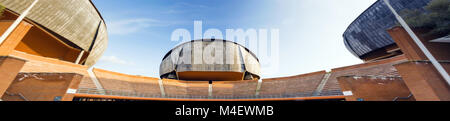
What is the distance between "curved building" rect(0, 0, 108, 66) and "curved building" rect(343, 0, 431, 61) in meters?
37.2

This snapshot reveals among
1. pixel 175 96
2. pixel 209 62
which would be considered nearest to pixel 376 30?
pixel 209 62

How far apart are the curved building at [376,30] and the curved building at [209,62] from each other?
17647 mm

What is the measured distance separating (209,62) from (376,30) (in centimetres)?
2463

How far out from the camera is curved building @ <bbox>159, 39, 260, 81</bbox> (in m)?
Result: 23.2

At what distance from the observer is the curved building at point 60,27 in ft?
43.0

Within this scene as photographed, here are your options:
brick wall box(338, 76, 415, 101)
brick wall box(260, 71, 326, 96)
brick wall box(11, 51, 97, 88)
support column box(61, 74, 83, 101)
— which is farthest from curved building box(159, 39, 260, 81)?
brick wall box(338, 76, 415, 101)

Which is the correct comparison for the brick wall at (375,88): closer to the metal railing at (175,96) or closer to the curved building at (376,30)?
the metal railing at (175,96)

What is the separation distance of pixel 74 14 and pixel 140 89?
1090cm

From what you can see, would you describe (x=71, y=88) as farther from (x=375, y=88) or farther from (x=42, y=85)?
(x=375, y=88)

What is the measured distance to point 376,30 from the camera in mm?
21219

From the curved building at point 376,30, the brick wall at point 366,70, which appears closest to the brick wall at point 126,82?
the brick wall at point 366,70

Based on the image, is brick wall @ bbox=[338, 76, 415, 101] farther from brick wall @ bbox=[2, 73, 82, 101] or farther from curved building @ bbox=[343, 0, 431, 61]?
brick wall @ bbox=[2, 73, 82, 101]
